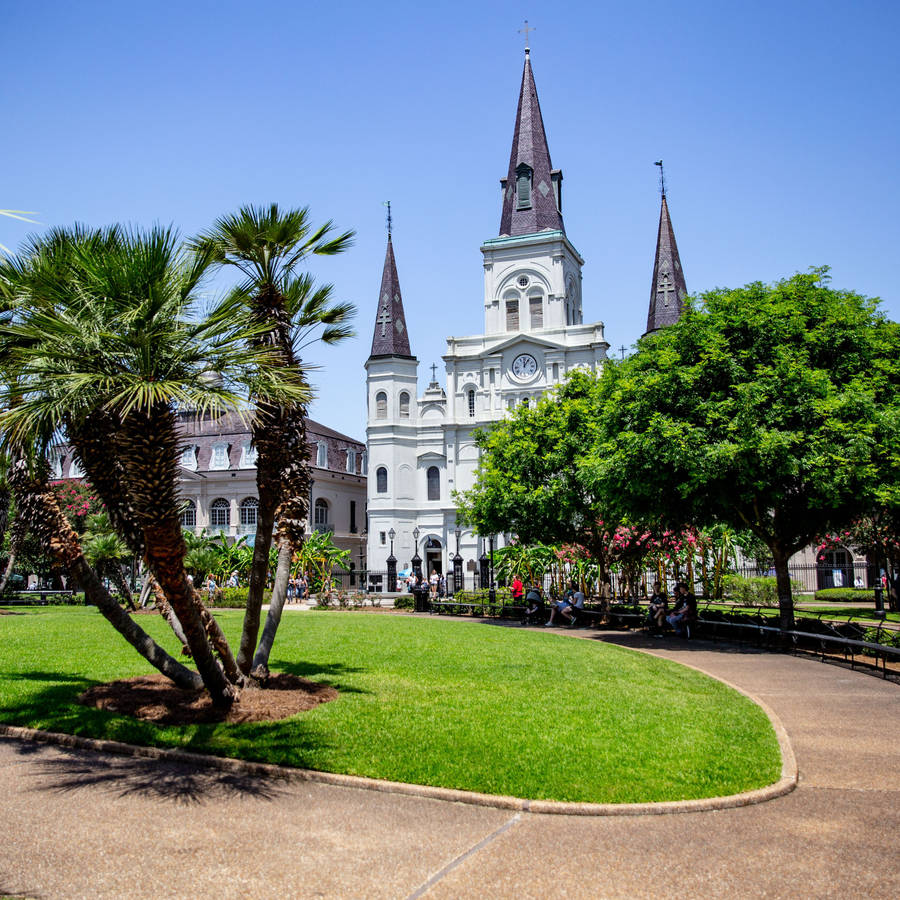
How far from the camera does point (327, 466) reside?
6600cm

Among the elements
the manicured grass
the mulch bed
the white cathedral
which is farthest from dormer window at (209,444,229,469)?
the mulch bed

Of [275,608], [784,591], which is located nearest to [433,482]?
[784,591]

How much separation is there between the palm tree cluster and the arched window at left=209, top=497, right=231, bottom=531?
179 feet

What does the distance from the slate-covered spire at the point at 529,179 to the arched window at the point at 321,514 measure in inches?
1007

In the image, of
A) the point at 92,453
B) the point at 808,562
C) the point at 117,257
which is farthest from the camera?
the point at 808,562

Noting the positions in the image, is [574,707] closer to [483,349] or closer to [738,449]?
[738,449]

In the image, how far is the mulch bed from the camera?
30.8 ft

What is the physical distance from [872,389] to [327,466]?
52.3m

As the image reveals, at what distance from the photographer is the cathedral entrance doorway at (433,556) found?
60.4m

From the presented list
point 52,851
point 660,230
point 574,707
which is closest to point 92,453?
point 52,851

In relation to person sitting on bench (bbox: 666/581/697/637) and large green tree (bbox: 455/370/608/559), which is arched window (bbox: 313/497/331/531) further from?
person sitting on bench (bbox: 666/581/697/637)

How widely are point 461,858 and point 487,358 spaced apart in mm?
55334

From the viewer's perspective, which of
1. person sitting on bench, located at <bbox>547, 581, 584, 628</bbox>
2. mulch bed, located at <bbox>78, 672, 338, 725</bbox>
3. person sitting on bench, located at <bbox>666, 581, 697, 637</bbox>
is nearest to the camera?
mulch bed, located at <bbox>78, 672, 338, 725</bbox>

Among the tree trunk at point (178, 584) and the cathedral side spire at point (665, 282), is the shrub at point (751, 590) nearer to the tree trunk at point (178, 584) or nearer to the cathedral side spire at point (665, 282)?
the cathedral side spire at point (665, 282)
